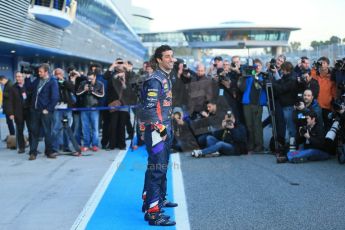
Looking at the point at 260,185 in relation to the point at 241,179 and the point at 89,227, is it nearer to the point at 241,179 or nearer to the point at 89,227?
the point at 241,179

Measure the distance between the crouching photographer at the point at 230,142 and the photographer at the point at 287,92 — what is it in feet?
2.96

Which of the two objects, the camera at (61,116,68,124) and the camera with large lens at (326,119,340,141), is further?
the camera at (61,116,68,124)

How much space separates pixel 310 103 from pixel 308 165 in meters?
1.24

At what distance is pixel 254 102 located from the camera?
1059cm

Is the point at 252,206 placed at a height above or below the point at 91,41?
below

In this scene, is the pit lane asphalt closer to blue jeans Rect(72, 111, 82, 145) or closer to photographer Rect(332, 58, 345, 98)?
photographer Rect(332, 58, 345, 98)

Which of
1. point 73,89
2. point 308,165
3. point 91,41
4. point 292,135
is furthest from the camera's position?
point 91,41

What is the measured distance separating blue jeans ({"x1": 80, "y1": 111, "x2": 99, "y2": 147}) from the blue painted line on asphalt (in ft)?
6.99

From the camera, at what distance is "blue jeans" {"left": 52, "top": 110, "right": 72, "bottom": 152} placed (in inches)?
440

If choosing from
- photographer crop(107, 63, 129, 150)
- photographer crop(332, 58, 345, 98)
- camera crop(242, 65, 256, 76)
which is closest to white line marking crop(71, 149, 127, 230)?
photographer crop(107, 63, 129, 150)

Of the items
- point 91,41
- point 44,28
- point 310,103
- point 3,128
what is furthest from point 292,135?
point 91,41

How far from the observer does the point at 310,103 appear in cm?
944

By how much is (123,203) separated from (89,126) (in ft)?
16.0

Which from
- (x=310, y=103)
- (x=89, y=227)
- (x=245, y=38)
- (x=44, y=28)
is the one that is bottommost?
(x=89, y=227)
